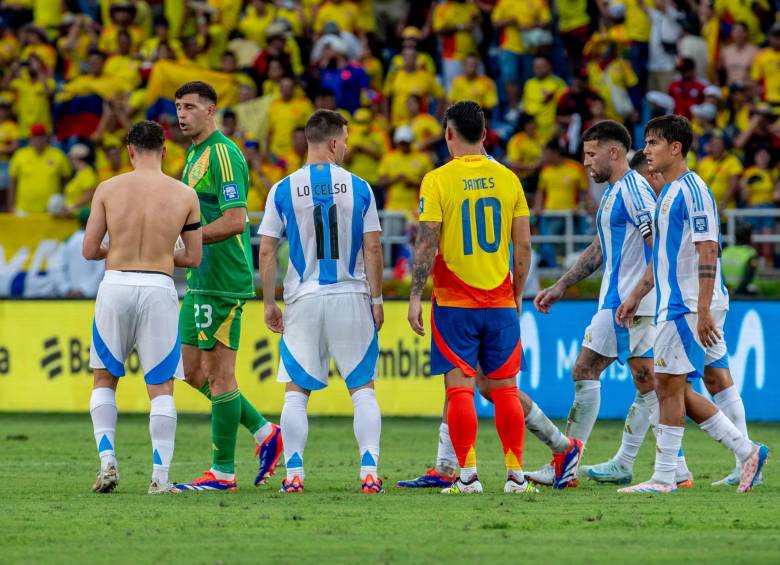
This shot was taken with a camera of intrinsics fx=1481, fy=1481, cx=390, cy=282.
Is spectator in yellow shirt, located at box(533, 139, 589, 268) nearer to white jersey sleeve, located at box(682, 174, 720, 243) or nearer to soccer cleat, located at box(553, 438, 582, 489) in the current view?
soccer cleat, located at box(553, 438, 582, 489)

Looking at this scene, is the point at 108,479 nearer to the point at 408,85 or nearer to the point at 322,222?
the point at 322,222

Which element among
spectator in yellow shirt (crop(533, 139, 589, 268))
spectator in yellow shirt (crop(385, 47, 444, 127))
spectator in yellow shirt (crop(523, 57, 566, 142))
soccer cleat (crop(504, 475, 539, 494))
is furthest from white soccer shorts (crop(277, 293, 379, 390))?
spectator in yellow shirt (crop(385, 47, 444, 127))

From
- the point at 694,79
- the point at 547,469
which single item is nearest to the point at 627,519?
the point at 547,469

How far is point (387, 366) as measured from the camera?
16750 millimetres

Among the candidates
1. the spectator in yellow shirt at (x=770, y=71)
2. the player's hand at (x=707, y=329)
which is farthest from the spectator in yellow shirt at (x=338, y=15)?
the player's hand at (x=707, y=329)

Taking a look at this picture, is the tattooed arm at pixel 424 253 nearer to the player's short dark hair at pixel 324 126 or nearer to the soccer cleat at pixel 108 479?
the player's short dark hair at pixel 324 126

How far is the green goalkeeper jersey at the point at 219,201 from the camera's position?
9.73 metres

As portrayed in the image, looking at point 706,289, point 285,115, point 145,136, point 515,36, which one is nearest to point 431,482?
point 706,289

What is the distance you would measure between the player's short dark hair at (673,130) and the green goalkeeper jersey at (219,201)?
106 inches

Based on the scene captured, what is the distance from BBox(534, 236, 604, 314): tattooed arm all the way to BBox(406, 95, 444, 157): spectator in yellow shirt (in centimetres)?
1109

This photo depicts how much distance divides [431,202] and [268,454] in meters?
2.27

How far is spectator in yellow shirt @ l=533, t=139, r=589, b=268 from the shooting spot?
19.8 metres

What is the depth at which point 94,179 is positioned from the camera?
2153cm

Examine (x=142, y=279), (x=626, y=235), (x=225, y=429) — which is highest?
(x=626, y=235)
